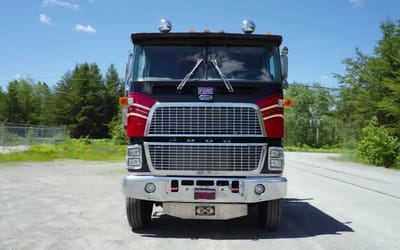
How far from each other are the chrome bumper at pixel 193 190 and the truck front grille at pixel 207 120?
25.2 inches

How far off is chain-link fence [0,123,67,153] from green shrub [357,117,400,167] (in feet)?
77.1

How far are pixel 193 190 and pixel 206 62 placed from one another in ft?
6.37

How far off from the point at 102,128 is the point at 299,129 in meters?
38.6

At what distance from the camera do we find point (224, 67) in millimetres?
6668

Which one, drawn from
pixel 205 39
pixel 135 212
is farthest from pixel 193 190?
pixel 205 39

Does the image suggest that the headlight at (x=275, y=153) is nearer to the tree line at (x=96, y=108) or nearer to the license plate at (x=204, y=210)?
the license plate at (x=204, y=210)

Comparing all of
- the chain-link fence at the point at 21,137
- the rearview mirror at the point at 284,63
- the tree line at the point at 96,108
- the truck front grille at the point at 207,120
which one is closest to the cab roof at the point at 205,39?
the rearview mirror at the point at 284,63

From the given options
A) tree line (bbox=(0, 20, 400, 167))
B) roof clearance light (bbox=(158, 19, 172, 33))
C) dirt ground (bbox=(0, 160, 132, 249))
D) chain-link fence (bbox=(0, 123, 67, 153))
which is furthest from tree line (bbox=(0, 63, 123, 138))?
roof clearance light (bbox=(158, 19, 172, 33))

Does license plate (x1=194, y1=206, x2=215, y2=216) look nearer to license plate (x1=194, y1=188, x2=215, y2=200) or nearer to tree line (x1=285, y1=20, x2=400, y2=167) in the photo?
license plate (x1=194, y1=188, x2=215, y2=200)

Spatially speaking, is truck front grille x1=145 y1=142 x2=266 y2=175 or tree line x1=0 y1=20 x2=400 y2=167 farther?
tree line x1=0 y1=20 x2=400 y2=167

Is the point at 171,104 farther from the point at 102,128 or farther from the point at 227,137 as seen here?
the point at 102,128

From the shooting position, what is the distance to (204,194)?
612cm

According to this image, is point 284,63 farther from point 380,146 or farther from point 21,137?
point 21,137

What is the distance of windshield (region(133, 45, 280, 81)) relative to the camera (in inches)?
261
